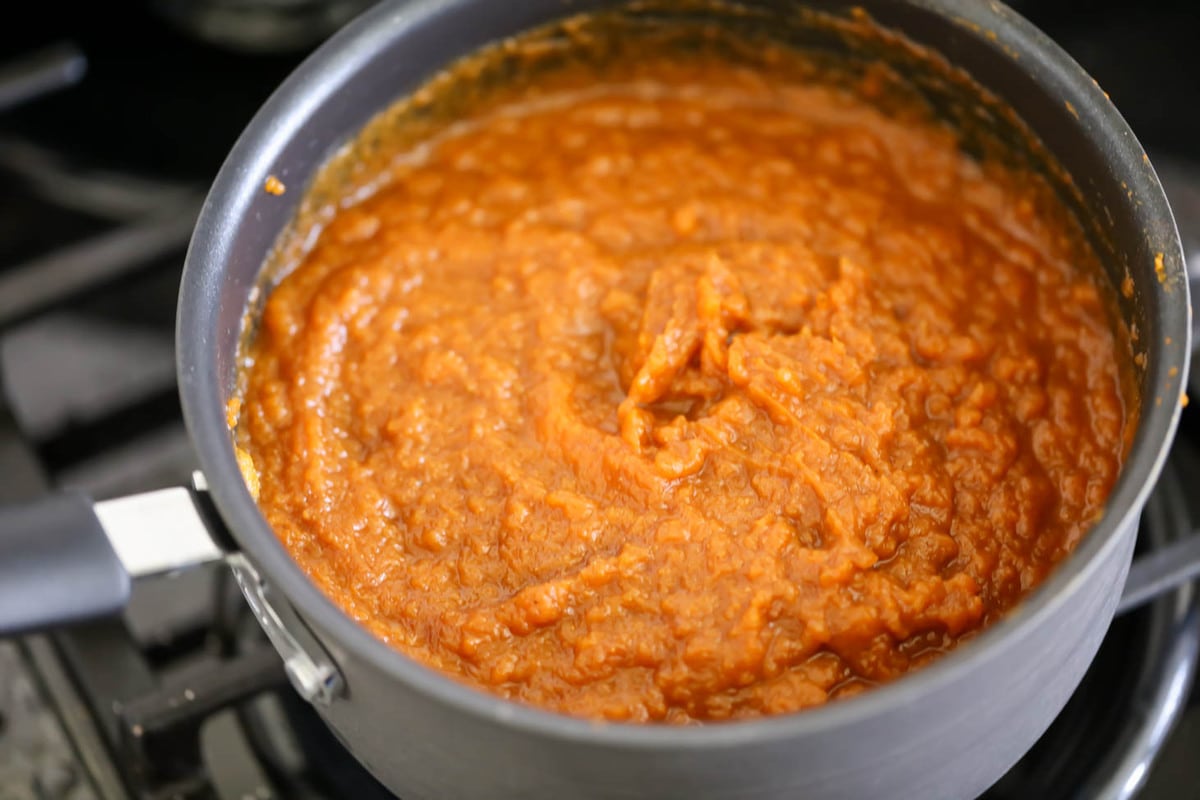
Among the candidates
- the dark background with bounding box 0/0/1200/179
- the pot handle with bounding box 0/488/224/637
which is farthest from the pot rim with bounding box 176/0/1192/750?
the dark background with bounding box 0/0/1200/179

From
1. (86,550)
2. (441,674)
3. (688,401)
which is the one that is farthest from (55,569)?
(688,401)

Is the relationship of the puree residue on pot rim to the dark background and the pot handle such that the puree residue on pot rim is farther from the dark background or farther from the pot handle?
the dark background

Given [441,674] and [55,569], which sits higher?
[55,569]

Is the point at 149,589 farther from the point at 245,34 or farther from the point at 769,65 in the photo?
the point at 769,65

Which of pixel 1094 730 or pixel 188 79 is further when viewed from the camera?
pixel 188 79

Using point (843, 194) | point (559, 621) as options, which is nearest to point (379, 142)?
point (843, 194)

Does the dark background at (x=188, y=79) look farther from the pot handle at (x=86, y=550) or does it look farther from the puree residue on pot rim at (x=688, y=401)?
the pot handle at (x=86, y=550)

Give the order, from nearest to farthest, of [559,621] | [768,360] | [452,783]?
1. [452,783]
2. [559,621]
3. [768,360]

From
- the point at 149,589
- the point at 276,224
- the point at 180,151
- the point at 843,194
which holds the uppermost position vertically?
the point at 180,151

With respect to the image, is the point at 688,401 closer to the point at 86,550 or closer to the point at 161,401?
the point at 86,550
